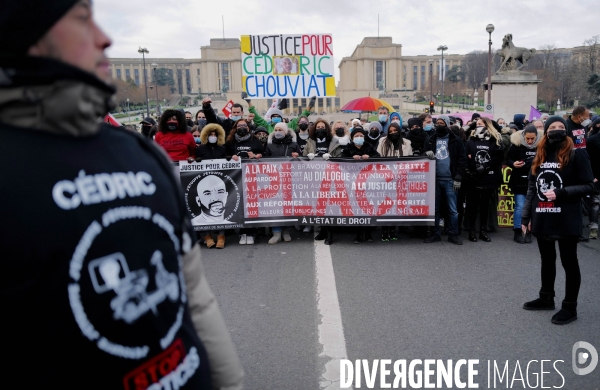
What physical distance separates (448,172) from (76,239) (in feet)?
24.6

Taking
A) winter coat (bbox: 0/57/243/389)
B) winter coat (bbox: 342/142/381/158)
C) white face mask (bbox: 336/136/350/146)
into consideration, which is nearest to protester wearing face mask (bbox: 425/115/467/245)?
winter coat (bbox: 342/142/381/158)

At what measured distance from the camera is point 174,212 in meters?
1.36

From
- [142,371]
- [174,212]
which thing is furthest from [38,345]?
[174,212]

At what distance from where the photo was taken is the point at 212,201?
319 inches

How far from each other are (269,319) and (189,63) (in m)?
156

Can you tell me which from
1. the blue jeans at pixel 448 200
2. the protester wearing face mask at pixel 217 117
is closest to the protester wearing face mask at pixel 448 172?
the blue jeans at pixel 448 200

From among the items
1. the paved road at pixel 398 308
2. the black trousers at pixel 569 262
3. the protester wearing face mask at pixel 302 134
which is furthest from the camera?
the protester wearing face mask at pixel 302 134

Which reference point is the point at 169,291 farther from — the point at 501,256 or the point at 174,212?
the point at 501,256

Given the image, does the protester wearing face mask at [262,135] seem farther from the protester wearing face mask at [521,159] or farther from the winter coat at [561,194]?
the winter coat at [561,194]

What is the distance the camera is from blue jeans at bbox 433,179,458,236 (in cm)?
793

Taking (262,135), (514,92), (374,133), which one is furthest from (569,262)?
(514,92)

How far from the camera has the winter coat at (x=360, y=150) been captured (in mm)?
8086

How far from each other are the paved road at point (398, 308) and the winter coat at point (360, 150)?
1482mm

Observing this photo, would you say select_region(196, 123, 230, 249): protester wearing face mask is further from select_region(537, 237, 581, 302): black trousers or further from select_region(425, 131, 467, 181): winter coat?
select_region(537, 237, 581, 302): black trousers
